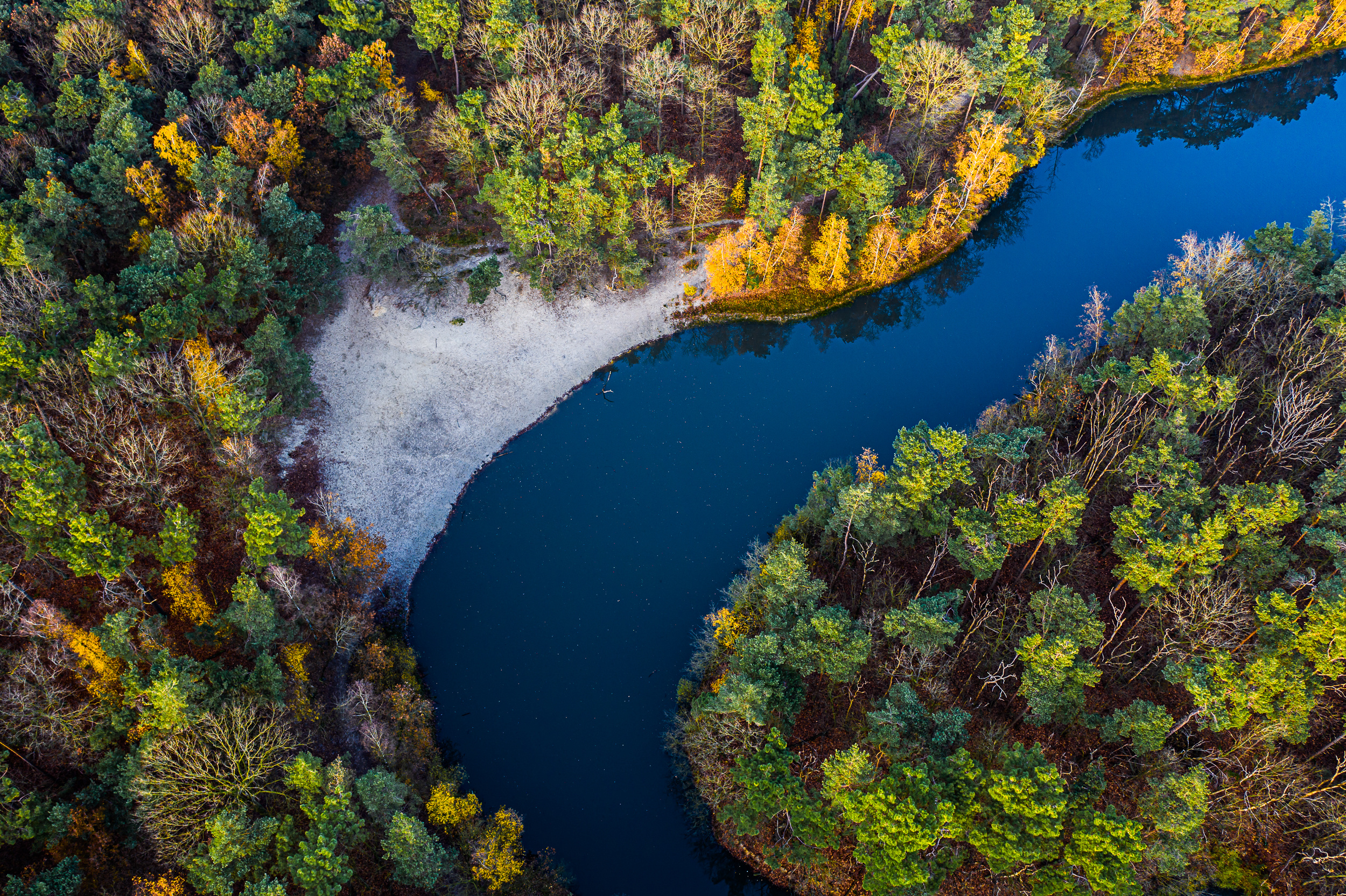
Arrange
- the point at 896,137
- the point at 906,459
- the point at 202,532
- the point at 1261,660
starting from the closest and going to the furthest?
the point at 1261,660 → the point at 906,459 → the point at 202,532 → the point at 896,137

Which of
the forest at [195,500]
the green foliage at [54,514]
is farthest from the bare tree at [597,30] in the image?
the green foliage at [54,514]

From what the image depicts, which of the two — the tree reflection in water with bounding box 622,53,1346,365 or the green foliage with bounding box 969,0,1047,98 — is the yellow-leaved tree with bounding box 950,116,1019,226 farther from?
the tree reflection in water with bounding box 622,53,1346,365

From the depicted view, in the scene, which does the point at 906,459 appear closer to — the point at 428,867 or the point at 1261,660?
the point at 1261,660

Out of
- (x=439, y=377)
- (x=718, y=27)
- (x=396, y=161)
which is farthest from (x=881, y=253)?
(x=396, y=161)

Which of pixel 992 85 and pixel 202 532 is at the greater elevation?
pixel 992 85

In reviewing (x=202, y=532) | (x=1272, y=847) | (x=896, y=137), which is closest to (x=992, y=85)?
(x=896, y=137)
